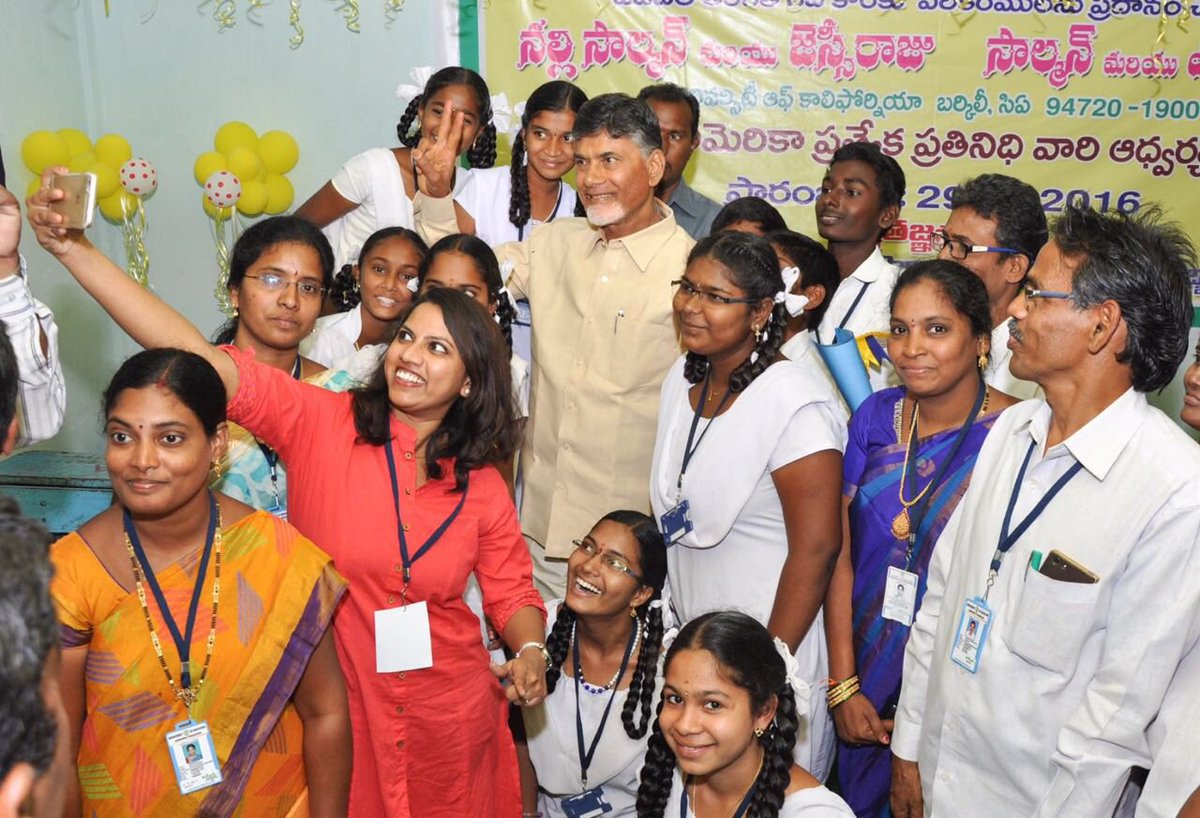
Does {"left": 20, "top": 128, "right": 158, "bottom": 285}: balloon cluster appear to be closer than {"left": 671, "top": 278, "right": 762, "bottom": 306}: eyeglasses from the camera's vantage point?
No

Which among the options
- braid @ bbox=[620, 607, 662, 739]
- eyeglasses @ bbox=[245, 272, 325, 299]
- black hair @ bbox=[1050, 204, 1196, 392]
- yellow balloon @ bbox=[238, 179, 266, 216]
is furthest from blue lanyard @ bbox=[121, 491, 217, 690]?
yellow balloon @ bbox=[238, 179, 266, 216]

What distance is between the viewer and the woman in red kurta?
2283 mm

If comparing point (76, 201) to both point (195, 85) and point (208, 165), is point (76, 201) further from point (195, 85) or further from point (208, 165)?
point (195, 85)

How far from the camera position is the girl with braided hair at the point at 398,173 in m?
3.79

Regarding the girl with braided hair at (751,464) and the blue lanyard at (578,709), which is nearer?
the girl with braided hair at (751,464)

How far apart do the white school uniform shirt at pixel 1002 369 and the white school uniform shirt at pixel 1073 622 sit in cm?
81

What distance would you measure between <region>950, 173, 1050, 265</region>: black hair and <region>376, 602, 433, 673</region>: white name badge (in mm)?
1903

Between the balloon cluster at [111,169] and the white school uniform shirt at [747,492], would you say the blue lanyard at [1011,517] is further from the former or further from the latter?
the balloon cluster at [111,169]

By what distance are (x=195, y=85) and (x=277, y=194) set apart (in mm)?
664

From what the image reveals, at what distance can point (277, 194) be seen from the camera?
4.77 meters

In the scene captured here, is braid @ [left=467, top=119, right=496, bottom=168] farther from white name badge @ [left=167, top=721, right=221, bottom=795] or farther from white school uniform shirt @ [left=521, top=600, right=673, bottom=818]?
white name badge @ [left=167, top=721, right=221, bottom=795]

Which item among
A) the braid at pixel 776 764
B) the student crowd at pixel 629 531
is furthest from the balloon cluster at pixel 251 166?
the braid at pixel 776 764

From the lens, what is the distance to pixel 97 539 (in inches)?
75.6

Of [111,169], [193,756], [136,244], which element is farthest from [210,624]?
[136,244]
